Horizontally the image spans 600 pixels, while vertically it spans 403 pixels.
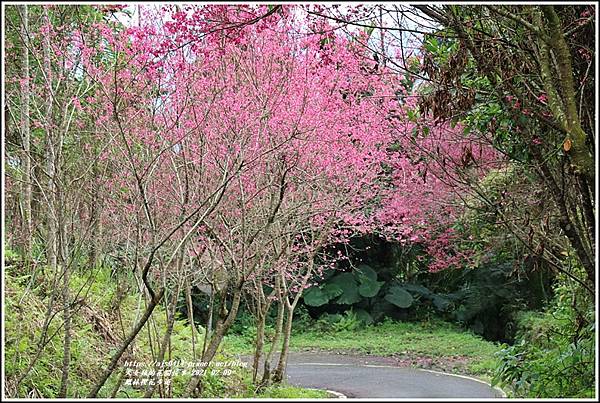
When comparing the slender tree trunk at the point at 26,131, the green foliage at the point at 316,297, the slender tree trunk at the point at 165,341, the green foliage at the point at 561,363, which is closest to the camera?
the green foliage at the point at 561,363

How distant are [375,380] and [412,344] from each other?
318cm

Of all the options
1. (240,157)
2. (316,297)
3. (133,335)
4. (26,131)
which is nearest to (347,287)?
(316,297)

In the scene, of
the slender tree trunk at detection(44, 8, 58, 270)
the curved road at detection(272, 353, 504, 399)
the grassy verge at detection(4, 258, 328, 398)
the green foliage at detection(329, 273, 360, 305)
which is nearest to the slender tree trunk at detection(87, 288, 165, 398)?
the grassy verge at detection(4, 258, 328, 398)

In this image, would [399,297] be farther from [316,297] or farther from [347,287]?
[316,297]

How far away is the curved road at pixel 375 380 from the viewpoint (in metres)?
6.62

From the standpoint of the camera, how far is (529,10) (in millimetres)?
2645

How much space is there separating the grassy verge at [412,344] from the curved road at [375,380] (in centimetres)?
43

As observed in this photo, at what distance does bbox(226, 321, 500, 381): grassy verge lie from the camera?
9.03m

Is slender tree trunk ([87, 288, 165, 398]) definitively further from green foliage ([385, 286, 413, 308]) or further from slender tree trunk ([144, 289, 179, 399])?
green foliage ([385, 286, 413, 308])

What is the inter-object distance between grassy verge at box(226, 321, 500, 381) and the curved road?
0.43m

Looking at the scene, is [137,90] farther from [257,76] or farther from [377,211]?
[377,211]

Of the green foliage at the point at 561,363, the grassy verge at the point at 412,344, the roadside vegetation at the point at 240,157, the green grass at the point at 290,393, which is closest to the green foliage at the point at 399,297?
the grassy verge at the point at 412,344

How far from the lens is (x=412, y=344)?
10.7m

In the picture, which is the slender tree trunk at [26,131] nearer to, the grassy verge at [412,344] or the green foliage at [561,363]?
the green foliage at [561,363]
